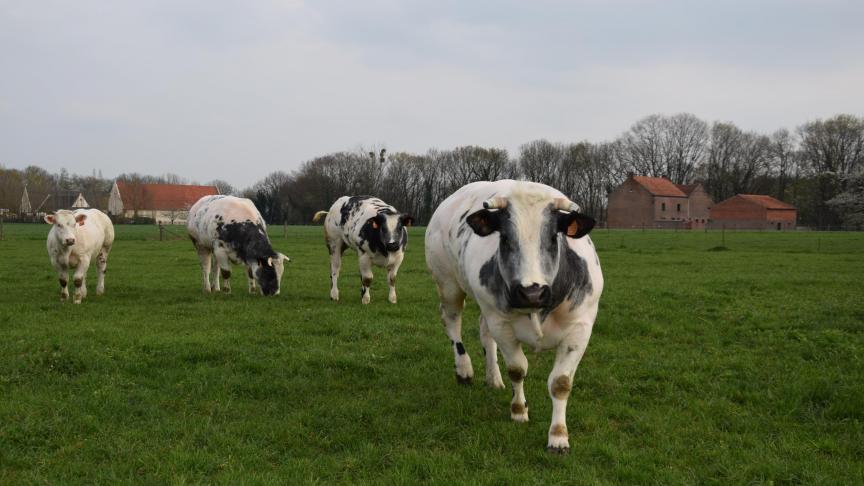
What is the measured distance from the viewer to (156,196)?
3991 inches

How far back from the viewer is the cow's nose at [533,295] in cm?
432

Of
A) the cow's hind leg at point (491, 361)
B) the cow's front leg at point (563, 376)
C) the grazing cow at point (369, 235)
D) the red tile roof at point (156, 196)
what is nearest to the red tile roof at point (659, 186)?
the red tile roof at point (156, 196)

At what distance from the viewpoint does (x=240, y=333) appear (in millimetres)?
8945

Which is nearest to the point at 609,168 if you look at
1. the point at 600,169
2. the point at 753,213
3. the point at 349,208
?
the point at 600,169

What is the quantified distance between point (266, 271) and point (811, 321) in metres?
10.3

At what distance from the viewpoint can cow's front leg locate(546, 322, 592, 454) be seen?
482 centimetres

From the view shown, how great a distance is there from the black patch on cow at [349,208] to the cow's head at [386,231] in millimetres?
817

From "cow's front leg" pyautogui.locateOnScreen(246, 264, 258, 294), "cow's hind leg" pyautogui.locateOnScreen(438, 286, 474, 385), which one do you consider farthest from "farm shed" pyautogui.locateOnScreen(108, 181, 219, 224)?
"cow's hind leg" pyautogui.locateOnScreen(438, 286, 474, 385)

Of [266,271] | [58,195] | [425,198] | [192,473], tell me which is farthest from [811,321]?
[58,195]

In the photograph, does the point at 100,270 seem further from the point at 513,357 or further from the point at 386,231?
the point at 513,357

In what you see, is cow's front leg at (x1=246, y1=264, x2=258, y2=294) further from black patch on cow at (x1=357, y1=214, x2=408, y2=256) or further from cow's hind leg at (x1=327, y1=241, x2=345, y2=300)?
black patch on cow at (x1=357, y1=214, x2=408, y2=256)

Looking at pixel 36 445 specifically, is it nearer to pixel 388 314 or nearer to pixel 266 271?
pixel 388 314

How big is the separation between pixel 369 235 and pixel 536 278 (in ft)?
28.8

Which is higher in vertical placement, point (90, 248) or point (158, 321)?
point (90, 248)
